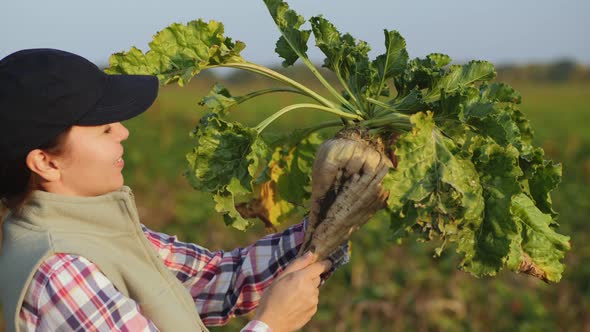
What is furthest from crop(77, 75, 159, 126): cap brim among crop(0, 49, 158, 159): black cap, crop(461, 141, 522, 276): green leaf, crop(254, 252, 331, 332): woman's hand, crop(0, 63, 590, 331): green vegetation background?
crop(0, 63, 590, 331): green vegetation background

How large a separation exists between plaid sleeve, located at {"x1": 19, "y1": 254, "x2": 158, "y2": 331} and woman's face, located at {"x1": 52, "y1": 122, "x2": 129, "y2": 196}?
242 millimetres

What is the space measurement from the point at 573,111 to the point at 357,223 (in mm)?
30250

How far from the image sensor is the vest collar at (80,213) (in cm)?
204

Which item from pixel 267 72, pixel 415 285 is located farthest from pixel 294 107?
pixel 415 285

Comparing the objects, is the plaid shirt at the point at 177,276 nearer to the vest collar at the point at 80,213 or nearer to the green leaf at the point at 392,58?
the vest collar at the point at 80,213

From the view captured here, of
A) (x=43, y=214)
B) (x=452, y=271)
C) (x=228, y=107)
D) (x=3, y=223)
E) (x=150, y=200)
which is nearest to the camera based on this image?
(x=43, y=214)

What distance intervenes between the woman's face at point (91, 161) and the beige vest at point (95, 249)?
46mm

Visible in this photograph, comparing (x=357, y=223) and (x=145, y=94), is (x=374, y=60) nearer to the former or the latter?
(x=357, y=223)

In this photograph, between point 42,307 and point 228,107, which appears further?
point 228,107

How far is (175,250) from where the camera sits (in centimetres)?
271

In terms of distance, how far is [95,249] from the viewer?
202cm

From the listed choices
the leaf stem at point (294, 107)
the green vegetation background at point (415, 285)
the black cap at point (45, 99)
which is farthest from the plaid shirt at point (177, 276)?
the green vegetation background at point (415, 285)

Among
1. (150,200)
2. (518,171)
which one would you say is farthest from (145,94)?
(150,200)

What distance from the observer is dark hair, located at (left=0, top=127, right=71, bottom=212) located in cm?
204
